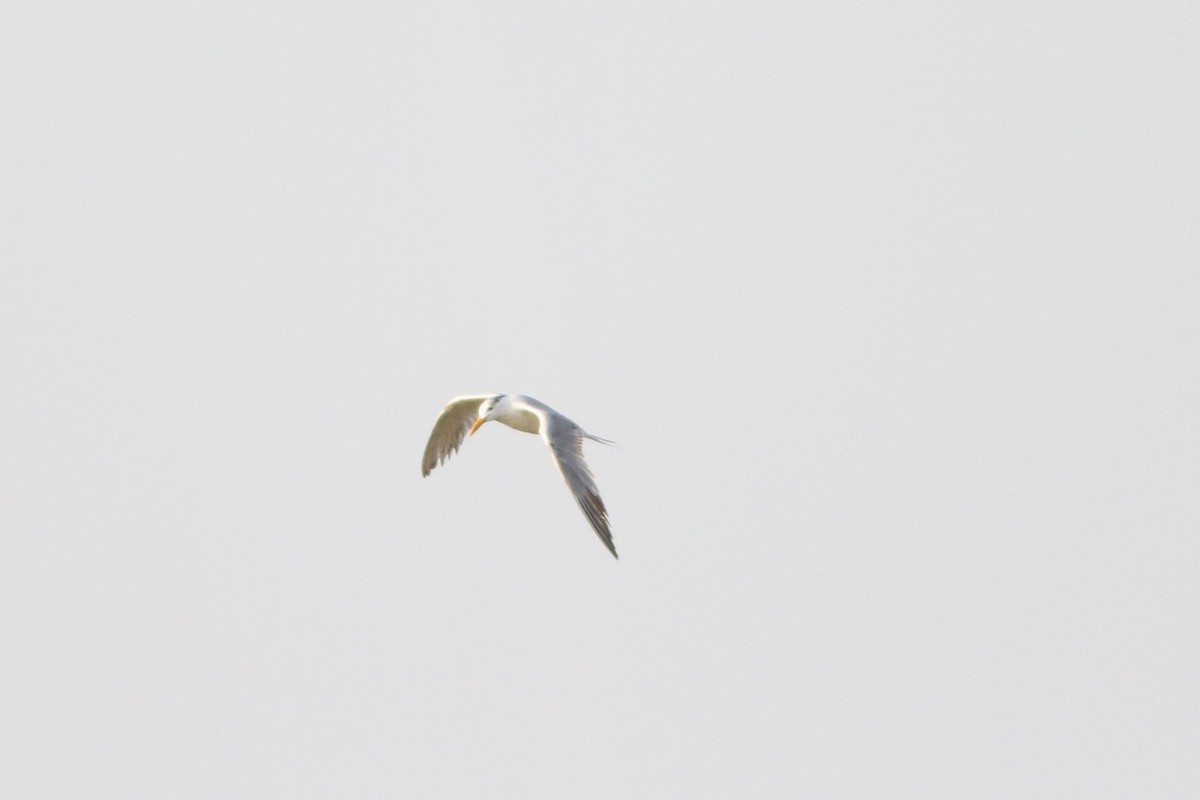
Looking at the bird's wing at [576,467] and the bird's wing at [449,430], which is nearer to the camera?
the bird's wing at [576,467]

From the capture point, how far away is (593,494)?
1590cm

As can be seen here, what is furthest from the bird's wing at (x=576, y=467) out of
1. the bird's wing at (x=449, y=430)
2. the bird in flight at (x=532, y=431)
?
the bird's wing at (x=449, y=430)

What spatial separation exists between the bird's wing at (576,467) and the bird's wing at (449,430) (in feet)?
9.78

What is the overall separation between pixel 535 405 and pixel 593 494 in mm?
3342

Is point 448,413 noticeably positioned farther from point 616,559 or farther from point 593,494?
point 616,559

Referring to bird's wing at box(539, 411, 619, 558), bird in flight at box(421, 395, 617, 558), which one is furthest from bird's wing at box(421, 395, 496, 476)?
bird's wing at box(539, 411, 619, 558)

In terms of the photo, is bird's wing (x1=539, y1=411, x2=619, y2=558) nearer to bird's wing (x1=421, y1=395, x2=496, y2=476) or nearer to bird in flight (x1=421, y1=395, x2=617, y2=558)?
bird in flight (x1=421, y1=395, x2=617, y2=558)

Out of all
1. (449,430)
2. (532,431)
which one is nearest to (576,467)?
(532,431)

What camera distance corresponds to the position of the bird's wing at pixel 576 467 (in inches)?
612

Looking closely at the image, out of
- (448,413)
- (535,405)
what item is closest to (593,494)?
(535,405)

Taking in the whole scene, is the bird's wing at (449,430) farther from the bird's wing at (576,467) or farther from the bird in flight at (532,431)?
the bird's wing at (576,467)

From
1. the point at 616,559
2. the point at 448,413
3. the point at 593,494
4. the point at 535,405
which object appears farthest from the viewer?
the point at 448,413

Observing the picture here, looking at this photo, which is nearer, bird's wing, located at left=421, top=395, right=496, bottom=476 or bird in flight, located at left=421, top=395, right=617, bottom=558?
bird in flight, located at left=421, top=395, right=617, bottom=558

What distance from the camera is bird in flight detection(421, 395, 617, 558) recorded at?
1580 centimetres
